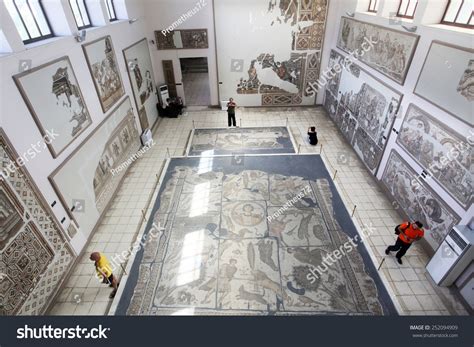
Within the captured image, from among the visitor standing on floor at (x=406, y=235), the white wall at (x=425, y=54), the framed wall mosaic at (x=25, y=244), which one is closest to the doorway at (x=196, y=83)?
the white wall at (x=425, y=54)

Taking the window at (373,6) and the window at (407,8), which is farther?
the window at (373,6)

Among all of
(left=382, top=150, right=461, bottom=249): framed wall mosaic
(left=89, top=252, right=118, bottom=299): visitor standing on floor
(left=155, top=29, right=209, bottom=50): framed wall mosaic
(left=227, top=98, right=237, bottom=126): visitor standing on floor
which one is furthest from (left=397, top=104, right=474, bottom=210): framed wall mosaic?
(left=155, top=29, right=209, bottom=50): framed wall mosaic

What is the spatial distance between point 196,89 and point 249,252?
12784 millimetres

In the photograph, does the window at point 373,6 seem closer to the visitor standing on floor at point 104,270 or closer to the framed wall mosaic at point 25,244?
the framed wall mosaic at point 25,244

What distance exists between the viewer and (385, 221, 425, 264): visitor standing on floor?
221 inches

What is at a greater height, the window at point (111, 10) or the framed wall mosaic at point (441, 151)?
the window at point (111, 10)

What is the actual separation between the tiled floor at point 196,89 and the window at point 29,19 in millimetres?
8948

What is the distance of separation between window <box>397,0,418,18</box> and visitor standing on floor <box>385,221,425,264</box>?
542 centimetres

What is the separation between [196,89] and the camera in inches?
648

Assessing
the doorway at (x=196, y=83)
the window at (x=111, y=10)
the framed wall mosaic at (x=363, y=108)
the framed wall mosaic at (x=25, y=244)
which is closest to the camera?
the framed wall mosaic at (x=25, y=244)

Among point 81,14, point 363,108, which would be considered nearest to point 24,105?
point 81,14

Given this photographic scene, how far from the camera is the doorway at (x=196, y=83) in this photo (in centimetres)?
1500

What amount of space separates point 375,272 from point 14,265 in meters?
7.11

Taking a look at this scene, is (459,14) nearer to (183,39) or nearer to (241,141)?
(241,141)
